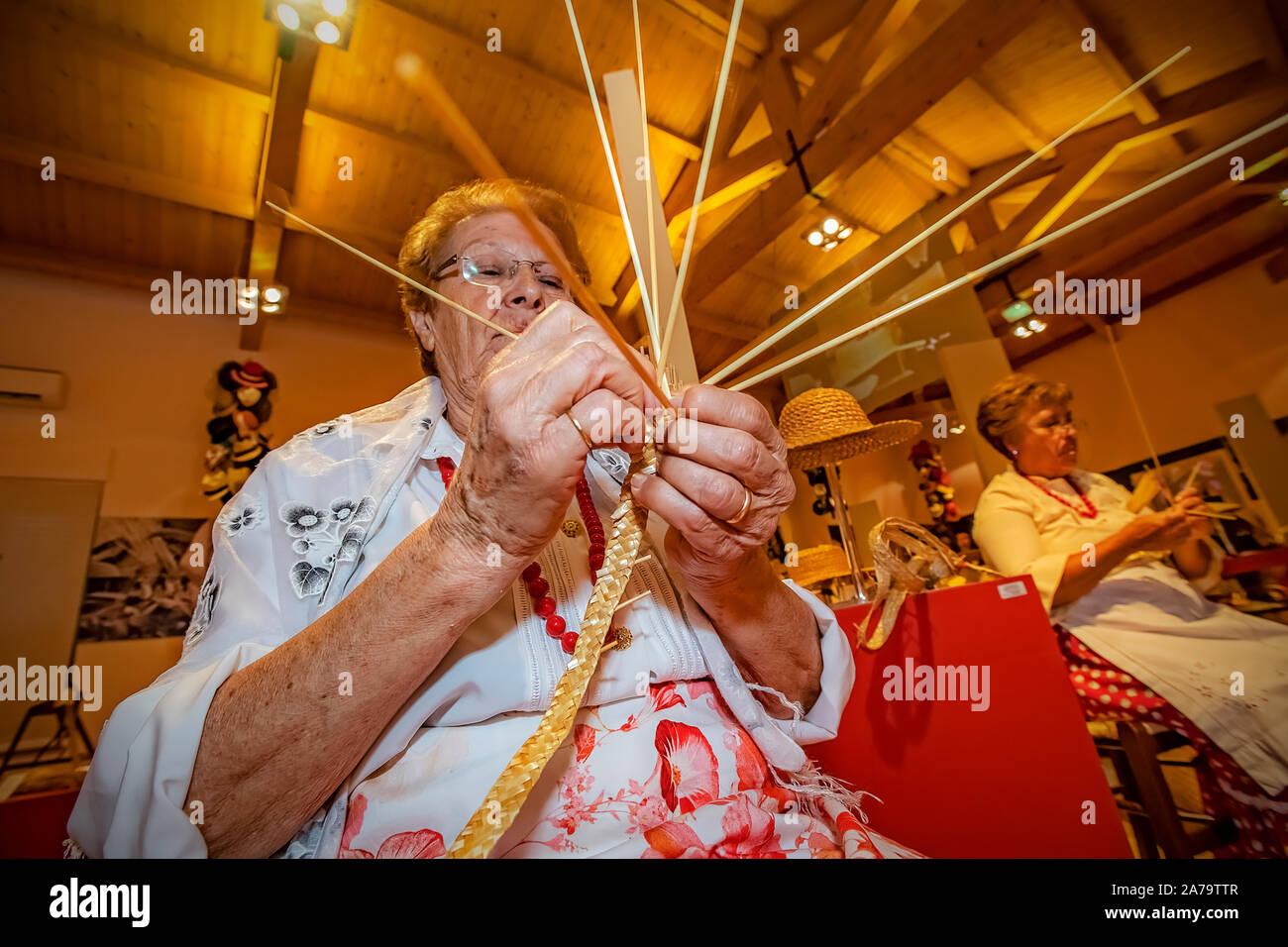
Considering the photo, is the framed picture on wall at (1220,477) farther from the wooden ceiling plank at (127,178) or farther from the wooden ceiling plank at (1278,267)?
the wooden ceiling plank at (127,178)

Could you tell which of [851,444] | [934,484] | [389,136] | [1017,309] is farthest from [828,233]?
[389,136]

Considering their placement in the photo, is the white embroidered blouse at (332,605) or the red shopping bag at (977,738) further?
the red shopping bag at (977,738)

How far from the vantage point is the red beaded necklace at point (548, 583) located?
64 centimetres

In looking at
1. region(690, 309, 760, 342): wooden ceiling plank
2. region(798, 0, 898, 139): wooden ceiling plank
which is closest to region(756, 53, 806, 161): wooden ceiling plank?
region(798, 0, 898, 139): wooden ceiling plank

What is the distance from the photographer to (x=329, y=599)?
611mm

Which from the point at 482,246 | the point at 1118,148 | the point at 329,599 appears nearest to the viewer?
the point at 329,599

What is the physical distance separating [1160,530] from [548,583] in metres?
1.84

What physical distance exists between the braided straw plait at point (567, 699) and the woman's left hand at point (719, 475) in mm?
26

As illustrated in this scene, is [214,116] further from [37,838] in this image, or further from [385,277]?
[37,838]

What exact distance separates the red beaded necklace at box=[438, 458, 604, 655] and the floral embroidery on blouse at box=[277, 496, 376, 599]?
0.11 m

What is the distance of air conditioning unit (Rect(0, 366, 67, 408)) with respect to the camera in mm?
3465

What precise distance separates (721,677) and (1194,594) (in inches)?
70.1

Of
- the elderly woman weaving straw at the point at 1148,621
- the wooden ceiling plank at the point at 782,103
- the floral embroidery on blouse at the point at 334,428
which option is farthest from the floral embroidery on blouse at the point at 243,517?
the wooden ceiling plank at the point at 782,103
